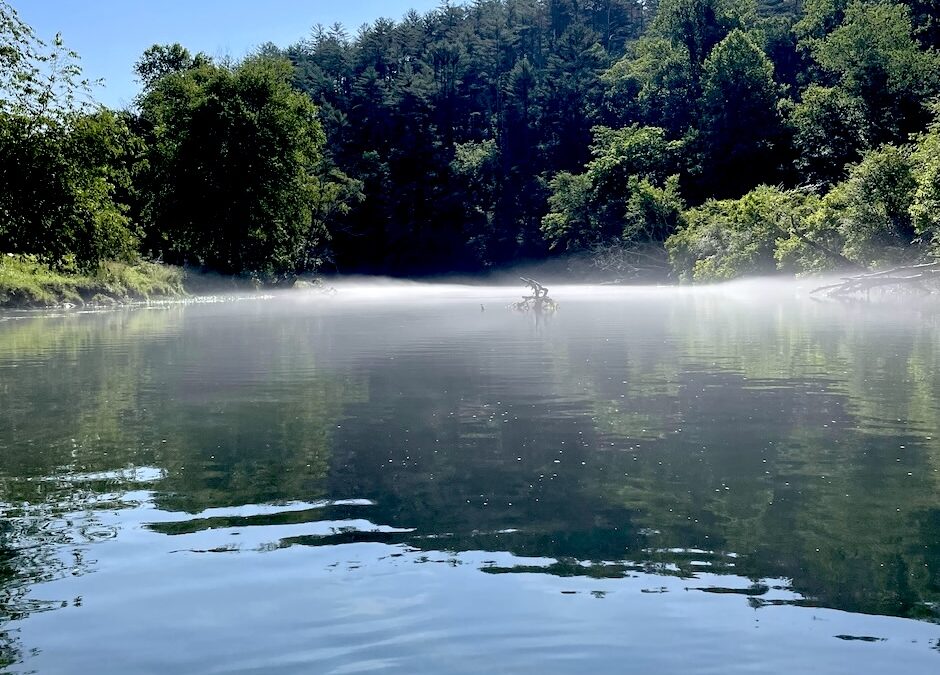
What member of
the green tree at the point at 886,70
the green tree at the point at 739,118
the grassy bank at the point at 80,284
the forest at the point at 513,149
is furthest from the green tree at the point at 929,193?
the green tree at the point at 739,118

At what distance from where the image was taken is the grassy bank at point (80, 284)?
2140 inches

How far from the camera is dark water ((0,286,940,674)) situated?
677 cm

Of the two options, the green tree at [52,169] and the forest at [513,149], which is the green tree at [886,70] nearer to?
the forest at [513,149]

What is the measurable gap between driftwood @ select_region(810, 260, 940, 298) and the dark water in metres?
26.5

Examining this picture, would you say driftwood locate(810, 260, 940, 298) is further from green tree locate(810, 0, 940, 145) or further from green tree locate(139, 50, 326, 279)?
green tree locate(810, 0, 940, 145)

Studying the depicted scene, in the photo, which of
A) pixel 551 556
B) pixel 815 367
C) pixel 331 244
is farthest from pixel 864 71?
pixel 551 556

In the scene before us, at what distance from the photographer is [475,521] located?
980 cm

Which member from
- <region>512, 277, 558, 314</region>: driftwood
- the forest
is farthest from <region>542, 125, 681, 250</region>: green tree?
<region>512, 277, 558, 314</region>: driftwood

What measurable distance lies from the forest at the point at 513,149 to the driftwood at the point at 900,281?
179 centimetres

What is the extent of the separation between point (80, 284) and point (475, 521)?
5471 cm

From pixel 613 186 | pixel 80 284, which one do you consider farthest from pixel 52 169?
pixel 613 186

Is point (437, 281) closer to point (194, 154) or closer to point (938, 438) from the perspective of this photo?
point (194, 154)

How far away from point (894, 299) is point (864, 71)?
56874 mm

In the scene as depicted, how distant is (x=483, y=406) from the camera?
1719 centimetres
